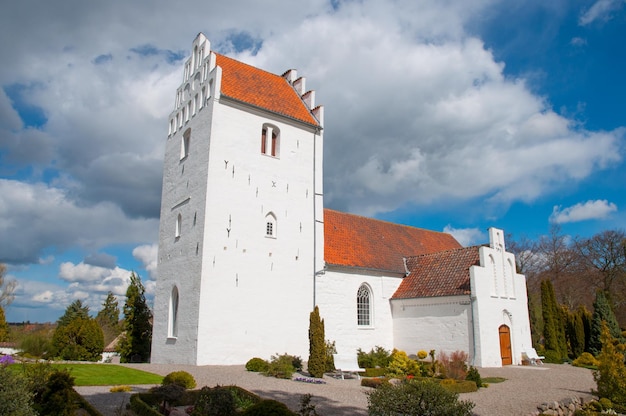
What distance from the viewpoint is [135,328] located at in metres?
21.6

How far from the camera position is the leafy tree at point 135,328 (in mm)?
21172

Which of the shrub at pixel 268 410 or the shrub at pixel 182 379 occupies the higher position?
the shrub at pixel 268 410

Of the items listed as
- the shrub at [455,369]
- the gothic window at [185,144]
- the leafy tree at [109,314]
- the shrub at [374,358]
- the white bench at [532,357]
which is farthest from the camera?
the leafy tree at [109,314]

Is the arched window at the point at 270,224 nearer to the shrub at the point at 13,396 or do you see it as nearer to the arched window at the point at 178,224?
the arched window at the point at 178,224

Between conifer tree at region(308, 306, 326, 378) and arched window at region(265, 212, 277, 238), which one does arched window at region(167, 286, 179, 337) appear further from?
conifer tree at region(308, 306, 326, 378)

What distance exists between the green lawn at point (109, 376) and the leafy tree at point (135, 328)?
7.29 meters

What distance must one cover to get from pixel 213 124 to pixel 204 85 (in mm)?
2468

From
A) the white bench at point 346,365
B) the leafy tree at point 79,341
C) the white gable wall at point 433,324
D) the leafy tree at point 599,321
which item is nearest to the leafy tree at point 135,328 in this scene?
the leafy tree at point 79,341

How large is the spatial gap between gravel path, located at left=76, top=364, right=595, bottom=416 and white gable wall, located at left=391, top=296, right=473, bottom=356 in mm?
2377

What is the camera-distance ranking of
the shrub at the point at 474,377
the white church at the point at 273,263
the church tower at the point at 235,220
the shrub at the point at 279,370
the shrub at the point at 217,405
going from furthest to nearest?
the white church at the point at 273,263 < the church tower at the point at 235,220 < the shrub at the point at 279,370 < the shrub at the point at 474,377 < the shrub at the point at 217,405

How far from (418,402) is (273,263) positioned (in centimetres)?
1290

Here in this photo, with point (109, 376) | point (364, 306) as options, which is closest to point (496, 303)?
point (364, 306)

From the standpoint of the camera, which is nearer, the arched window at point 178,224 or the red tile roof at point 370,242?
the arched window at point 178,224

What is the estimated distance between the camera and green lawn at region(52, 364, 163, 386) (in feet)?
38.0
